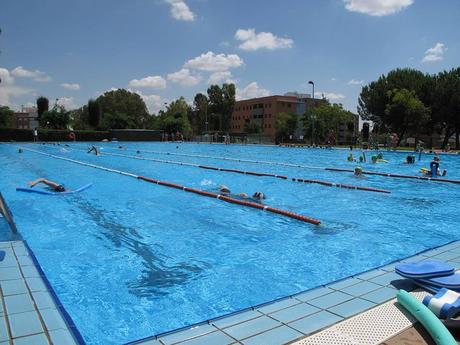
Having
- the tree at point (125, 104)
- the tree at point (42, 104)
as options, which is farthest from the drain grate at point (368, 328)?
the tree at point (125, 104)

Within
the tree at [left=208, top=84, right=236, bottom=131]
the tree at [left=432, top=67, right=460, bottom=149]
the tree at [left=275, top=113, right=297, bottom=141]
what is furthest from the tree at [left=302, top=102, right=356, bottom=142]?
the tree at [left=208, top=84, right=236, bottom=131]

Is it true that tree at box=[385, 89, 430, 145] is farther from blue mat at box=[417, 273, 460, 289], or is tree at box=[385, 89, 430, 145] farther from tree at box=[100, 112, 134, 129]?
blue mat at box=[417, 273, 460, 289]

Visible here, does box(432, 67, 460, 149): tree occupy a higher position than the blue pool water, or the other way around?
box(432, 67, 460, 149): tree

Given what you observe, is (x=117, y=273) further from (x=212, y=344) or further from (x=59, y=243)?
(x=212, y=344)

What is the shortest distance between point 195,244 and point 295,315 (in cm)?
357

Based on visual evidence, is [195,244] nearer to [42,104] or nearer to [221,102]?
[42,104]

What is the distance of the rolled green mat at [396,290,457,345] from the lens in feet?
8.09

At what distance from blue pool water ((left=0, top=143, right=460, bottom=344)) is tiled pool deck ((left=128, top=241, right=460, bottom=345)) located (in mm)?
1016

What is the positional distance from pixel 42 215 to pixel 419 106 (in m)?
41.1

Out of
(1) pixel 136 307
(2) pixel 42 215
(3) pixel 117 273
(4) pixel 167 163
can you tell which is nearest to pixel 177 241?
(3) pixel 117 273

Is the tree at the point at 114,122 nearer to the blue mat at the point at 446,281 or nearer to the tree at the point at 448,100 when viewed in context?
the tree at the point at 448,100

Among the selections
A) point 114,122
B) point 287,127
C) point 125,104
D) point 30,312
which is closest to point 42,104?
point 114,122

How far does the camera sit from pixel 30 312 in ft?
9.54

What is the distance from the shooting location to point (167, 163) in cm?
2180
